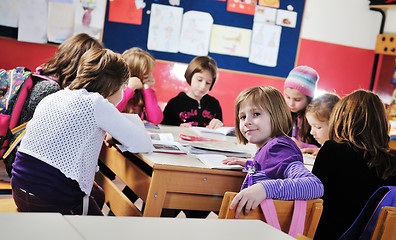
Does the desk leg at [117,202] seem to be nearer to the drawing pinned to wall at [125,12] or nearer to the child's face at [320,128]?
the child's face at [320,128]

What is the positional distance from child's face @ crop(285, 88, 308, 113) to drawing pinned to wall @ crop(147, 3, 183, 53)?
1.44m

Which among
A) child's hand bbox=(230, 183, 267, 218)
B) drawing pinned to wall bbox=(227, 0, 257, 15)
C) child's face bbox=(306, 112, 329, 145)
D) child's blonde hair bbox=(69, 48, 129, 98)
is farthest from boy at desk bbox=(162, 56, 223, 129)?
child's hand bbox=(230, 183, 267, 218)

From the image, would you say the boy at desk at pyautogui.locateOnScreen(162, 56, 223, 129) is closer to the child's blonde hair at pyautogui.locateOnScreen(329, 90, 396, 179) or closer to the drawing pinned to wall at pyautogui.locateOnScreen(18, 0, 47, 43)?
the drawing pinned to wall at pyautogui.locateOnScreen(18, 0, 47, 43)

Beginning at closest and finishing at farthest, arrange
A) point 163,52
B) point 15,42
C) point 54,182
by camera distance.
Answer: point 54,182
point 15,42
point 163,52

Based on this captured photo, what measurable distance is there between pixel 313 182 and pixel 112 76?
2.80 feet

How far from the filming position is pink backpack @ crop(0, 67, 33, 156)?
193 centimetres

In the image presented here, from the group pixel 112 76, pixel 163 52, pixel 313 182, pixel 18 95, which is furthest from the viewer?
pixel 163 52

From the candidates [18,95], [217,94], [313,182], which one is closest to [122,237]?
[313,182]

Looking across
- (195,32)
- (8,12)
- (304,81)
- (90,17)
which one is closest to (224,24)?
(195,32)

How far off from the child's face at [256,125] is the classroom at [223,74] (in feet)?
0.03

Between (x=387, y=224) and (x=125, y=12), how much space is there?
3.14 m

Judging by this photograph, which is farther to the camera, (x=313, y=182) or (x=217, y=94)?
(x=217, y=94)

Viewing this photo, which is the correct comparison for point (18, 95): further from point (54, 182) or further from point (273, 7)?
point (273, 7)

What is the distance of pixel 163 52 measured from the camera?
4.02 m
